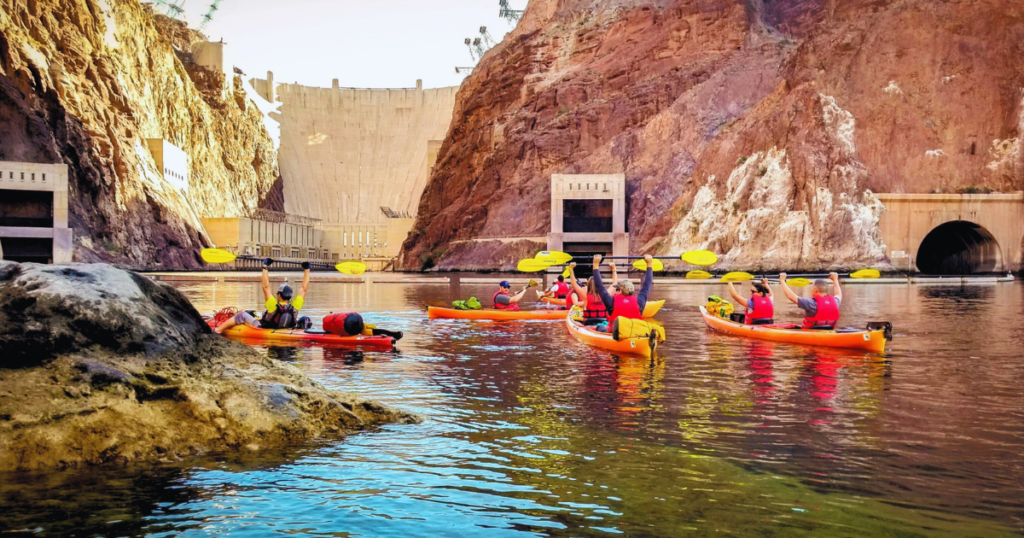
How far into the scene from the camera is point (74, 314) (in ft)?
25.5

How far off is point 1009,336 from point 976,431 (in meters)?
12.3

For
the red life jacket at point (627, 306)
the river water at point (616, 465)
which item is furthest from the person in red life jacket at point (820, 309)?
the red life jacket at point (627, 306)

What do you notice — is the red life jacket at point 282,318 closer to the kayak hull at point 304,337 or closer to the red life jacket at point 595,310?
the kayak hull at point 304,337

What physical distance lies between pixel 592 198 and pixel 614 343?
53699 mm

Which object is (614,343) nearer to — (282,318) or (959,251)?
(282,318)

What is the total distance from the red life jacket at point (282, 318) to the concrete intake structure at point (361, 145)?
4448 inches

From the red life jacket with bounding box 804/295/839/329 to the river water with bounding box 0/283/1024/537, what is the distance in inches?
123

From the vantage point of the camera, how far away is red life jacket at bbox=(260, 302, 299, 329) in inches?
762

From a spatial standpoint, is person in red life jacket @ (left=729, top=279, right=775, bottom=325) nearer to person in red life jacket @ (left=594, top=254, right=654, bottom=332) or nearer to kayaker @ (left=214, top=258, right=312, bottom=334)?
person in red life jacket @ (left=594, top=254, right=654, bottom=332)

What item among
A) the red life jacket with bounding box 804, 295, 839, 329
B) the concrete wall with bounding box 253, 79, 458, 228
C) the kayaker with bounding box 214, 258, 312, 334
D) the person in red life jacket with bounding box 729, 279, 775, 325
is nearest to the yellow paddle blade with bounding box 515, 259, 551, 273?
the person in red life jacket with bounding box 729, 279, 775, 325

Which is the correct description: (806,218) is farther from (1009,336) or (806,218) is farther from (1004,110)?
(1009,336)

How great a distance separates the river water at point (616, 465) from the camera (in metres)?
6.63

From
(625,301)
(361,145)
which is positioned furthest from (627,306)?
(361,145)

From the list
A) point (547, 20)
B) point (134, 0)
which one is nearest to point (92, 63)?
point (134, 0)
